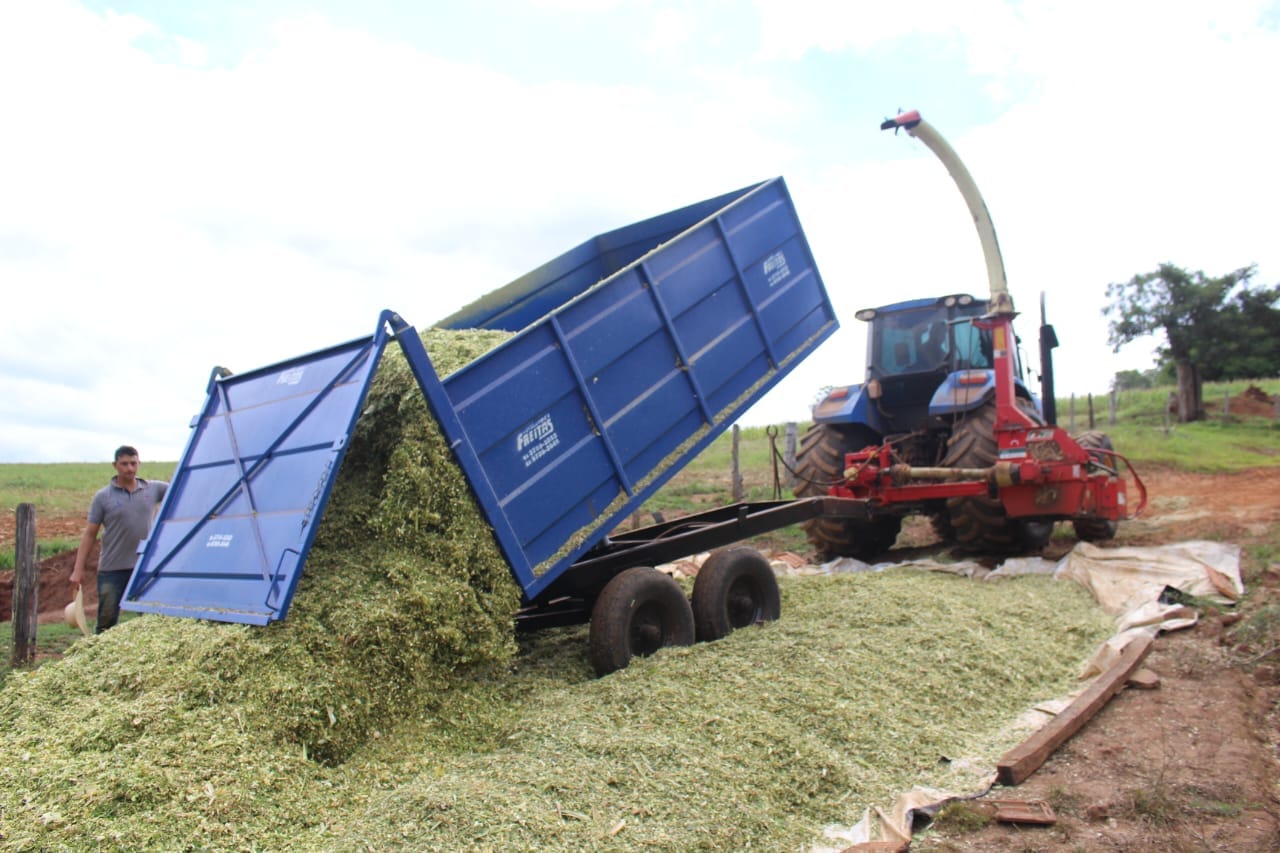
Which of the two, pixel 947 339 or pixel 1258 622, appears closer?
pixel 1258 622

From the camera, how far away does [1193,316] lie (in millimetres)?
29266

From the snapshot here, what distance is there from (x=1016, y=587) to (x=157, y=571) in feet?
22.0

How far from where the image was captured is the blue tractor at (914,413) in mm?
9188

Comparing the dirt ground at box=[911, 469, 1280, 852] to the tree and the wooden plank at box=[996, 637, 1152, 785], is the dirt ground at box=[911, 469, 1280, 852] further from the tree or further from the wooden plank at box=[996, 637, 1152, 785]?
the tree

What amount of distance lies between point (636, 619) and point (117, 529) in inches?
160

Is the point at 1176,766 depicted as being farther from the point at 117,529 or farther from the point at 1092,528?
the point at 117,529

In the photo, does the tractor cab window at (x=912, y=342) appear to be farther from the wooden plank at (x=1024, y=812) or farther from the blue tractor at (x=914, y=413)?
the wooden plank at (x=1024, y=812)

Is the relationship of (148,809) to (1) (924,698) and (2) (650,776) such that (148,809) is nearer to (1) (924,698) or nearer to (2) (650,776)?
(2) (650,776)

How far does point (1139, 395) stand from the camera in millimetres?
33312

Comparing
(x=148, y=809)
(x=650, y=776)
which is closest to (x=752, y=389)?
(x=650, y=776)

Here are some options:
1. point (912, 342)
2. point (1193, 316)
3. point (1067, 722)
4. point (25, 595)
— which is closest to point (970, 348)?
point (912, 342)

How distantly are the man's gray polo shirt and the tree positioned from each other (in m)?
29.2

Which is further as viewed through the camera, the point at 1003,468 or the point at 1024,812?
the point at 1003,468

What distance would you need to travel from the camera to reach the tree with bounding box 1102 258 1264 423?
28.3 metres
